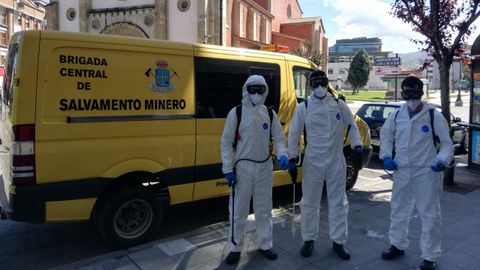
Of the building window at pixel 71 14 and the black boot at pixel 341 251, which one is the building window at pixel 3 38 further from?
the black boot at pixel 341 251

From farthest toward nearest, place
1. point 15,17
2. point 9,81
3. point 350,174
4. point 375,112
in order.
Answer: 1. point 15,17
2. point 375,112
3. point 350,174
4. point 9,81

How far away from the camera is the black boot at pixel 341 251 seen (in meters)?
4.32

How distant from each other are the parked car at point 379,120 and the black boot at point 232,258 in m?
6.49

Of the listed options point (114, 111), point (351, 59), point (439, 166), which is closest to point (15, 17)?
point (114, 111)

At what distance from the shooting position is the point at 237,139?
13.9 feet

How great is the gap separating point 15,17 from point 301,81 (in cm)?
6644

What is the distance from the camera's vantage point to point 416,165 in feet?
13.4

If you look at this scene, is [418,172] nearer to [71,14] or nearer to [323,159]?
[323,159]

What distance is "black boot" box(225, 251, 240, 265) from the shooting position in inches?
166

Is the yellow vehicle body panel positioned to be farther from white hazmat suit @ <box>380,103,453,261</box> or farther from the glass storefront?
the glass storefront

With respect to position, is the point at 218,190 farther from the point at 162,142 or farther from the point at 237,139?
the point at 237,139

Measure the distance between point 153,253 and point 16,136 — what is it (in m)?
1.80

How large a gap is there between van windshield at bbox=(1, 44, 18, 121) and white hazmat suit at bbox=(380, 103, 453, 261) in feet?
12.6

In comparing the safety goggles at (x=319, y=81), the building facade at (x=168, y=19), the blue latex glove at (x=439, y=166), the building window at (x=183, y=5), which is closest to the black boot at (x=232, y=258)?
the safety goggles at (x=319, y=81)
